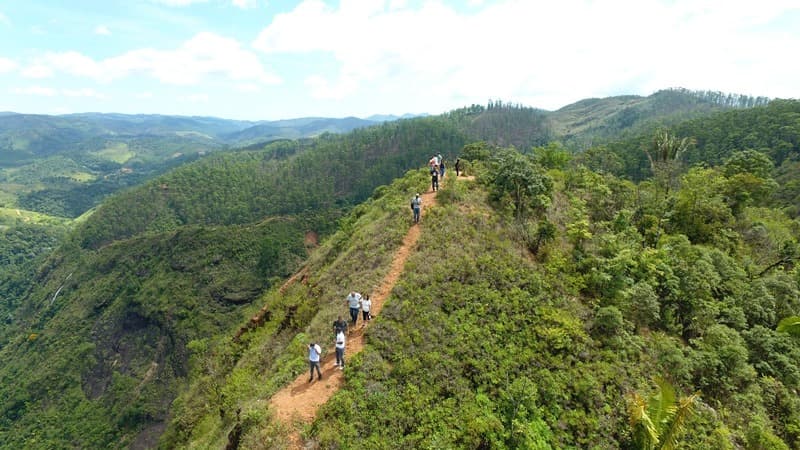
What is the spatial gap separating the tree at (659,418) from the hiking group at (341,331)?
382 inches

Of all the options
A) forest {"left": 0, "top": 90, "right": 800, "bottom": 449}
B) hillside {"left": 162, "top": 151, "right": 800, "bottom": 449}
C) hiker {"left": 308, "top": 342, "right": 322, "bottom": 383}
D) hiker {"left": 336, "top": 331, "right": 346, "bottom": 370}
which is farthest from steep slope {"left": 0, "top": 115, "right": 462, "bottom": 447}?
hiker {"left": 336, "top": 331, "right": 346, "bottom": 370}

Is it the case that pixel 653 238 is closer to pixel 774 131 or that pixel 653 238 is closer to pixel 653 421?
pixel 653 421

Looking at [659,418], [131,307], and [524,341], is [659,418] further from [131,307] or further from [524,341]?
[131,307]

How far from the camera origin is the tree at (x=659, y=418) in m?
10.9

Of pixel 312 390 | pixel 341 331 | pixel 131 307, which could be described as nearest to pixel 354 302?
pixel 341 331

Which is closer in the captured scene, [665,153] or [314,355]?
[314,355]

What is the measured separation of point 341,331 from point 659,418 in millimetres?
10590

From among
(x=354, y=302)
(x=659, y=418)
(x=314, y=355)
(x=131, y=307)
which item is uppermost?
(x=354, y=302)

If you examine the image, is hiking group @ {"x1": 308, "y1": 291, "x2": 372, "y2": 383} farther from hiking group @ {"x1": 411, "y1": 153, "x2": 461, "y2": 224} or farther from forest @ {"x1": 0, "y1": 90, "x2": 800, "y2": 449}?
hiking group @ {"x1": 411, "y1": 153, "x2": 461, "y2": 224}

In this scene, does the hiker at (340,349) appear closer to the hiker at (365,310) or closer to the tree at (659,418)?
the hiker at (365,310)

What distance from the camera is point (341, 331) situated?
41.5ft

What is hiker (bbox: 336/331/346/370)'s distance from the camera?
1245 cm

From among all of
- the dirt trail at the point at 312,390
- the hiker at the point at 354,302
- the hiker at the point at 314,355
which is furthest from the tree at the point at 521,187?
the hiker at the point at 314,355

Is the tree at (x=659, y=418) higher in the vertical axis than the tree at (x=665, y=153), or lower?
lower
